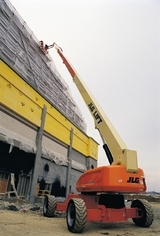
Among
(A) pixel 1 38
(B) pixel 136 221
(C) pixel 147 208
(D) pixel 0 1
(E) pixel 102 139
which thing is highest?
(D) pixel 0 1

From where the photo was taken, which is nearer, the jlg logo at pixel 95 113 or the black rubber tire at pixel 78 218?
the black rubber tire at pixel 78 218

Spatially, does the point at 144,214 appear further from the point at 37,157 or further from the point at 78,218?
the point at 37,157

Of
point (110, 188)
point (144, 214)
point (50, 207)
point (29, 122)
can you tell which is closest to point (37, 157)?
point (29, 122)

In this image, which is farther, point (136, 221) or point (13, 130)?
point (13, 130)

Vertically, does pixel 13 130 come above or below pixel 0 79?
below

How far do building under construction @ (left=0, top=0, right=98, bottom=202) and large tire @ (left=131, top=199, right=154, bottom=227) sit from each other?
8715mm

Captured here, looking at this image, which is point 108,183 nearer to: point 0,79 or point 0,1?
point 0,79

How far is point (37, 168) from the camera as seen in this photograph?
1558cm

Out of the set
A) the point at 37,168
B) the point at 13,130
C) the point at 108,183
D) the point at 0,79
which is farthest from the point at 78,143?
the point at 108,183

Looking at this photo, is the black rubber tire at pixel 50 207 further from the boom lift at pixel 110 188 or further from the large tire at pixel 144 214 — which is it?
the large tire at pixel 144 214

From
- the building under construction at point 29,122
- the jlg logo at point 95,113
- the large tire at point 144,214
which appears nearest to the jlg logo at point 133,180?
the large tire at point 144,214

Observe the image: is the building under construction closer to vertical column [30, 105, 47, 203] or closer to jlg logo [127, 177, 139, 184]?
vertical column [30, 105, 47, 203]

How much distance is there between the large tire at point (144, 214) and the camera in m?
7.05

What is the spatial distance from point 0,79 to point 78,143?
44.2ft
